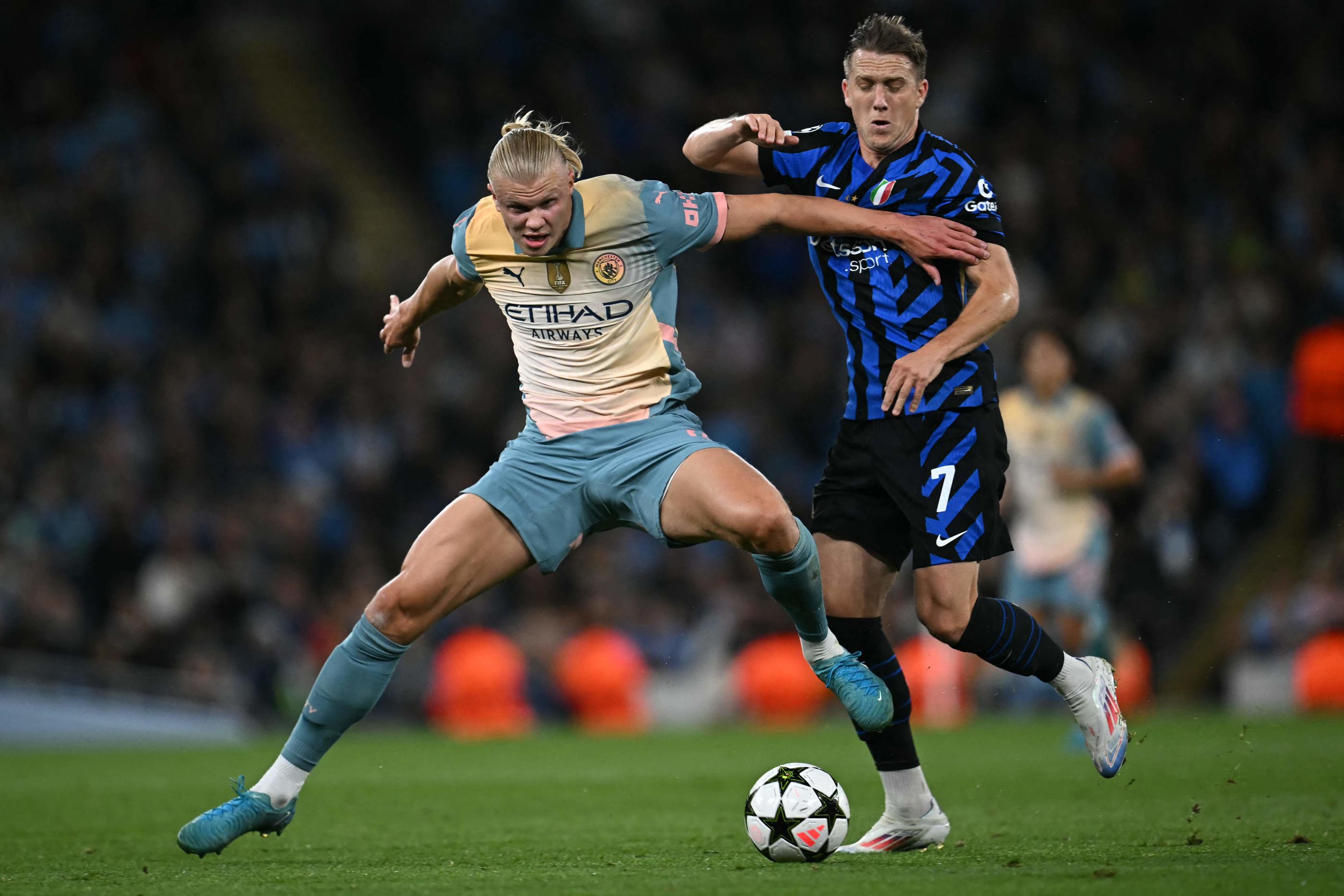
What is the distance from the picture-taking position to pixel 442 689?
13109mm

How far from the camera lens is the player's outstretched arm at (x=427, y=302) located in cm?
554

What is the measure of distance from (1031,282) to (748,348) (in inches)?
98.5

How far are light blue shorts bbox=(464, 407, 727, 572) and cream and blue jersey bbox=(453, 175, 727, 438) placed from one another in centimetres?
6

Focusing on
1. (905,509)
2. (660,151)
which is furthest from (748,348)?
(905,509)

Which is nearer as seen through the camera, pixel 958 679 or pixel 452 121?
pixel 958 679

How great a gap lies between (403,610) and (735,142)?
1.86 metres

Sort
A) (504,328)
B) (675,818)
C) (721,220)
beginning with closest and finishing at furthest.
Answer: (721,220) < (675,818) < (504,328)

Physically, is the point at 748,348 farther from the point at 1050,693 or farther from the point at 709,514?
the point at 709,514

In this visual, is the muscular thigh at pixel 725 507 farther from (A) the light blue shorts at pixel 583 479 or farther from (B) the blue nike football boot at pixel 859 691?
(B) the blue nike football boot at pixel 859 691

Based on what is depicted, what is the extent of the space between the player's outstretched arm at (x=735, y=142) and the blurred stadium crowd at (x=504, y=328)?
737 cm

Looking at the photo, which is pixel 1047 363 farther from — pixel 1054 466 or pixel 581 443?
pixel 581 443

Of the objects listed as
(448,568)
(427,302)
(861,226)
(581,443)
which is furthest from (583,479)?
(861,226)

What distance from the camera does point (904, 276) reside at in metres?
5.40

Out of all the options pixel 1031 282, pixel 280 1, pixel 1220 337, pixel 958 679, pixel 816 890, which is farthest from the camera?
pixel 280 1
